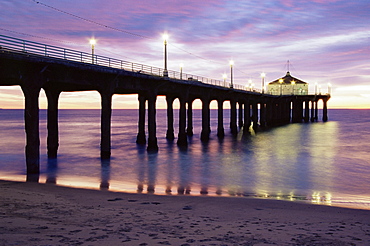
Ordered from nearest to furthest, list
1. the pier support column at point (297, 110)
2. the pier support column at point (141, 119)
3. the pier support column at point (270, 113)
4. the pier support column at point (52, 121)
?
1. the pier support column at point (52, 121)
2. the pier support column at point (141, 119)
3. the pier support column at point (270, 113)
4. the pier support column at point (297, 110)

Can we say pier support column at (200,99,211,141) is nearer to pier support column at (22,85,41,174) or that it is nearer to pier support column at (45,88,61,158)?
pier support column at (45,88,61,158)

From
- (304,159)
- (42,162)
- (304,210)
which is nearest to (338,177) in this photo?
(304,159)

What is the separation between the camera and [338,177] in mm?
19578

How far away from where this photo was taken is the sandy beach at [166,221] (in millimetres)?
6809

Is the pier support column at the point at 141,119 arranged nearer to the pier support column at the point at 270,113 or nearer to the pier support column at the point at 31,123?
the pier support column at the point at 31,123

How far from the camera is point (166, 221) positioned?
8.52m

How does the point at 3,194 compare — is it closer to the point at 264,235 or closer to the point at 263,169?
the point at 264,235

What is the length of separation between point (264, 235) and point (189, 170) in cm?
1397

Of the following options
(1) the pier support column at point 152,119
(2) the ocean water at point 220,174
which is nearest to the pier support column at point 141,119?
(2) the ocean water at point 220,174

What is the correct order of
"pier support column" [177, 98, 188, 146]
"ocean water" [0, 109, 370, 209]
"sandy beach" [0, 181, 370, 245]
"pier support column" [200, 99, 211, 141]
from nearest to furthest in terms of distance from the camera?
"sandy beach" [0, 181, 370, 245] → "ocean water" [0, 109, 370, 209] → "pier support column" [177, 98, 188, 146] → "pier support column" [200, 99, 211, 141]

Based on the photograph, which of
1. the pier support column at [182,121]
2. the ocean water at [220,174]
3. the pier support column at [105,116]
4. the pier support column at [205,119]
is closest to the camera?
the ocean water at [220,174]

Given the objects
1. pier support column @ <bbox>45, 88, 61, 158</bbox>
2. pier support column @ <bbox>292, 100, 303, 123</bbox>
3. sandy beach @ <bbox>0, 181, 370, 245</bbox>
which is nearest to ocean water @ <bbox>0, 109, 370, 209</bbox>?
pier support column @ <bbox>45, 88, 61, 158</bbox>

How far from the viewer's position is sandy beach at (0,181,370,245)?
22.3ft

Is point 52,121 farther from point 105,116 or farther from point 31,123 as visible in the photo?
point 31,123
